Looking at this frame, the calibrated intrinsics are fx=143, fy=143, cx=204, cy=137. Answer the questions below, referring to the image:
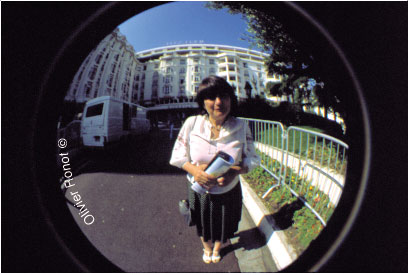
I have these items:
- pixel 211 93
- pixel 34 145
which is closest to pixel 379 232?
pixel 211 93

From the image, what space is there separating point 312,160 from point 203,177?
147 cm

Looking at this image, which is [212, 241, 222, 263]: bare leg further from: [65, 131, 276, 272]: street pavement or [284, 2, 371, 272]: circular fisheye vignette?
[284, 2, 371, 272]: circular fisheye vignette

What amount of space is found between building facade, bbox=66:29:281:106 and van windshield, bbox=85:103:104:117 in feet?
0.20

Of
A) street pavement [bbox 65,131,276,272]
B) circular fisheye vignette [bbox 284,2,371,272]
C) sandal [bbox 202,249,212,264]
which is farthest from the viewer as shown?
sandal [bbox 202,249,212,264]

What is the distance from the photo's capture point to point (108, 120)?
85cm

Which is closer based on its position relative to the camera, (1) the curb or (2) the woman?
(2) the woman

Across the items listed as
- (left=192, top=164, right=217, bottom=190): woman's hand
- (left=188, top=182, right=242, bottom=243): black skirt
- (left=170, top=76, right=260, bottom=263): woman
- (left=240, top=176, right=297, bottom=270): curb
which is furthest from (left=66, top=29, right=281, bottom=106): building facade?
(left=240, top=176, right=297, bottom=270): curb

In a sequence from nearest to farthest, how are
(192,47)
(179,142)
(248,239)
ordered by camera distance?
(192,47) → (179,142) → (248,239)

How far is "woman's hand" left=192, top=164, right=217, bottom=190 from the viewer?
3.33ft

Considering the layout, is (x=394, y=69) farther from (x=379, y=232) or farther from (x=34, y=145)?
(x=34, y=145)

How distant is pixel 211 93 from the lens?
2.94 ft

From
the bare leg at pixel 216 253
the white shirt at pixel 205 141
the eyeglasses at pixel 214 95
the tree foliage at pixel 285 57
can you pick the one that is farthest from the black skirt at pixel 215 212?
the tree foliage at pixel 285 57

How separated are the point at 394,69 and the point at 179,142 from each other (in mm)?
1352

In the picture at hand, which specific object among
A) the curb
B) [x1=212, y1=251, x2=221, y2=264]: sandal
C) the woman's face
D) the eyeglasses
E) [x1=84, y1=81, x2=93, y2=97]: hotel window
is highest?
[x1=84, y1=81, x2=93, y2=97]: hotel window
